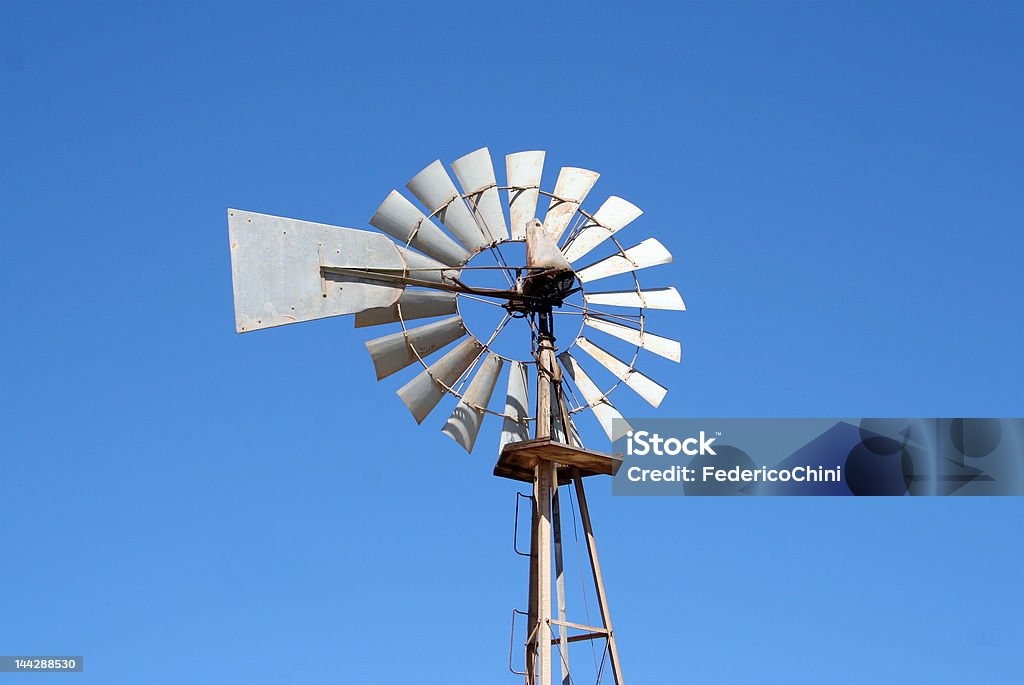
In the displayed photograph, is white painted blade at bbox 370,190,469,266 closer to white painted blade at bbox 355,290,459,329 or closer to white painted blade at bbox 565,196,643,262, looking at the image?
white painted blade at bbox 355,290,459,329

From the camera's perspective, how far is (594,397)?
19.4 m

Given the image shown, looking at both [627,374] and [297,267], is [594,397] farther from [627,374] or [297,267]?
[297,267]

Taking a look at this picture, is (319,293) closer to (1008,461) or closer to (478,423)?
(478,423)

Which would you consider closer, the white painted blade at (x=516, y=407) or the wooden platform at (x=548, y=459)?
the wooden platform at (x=548, y=459)

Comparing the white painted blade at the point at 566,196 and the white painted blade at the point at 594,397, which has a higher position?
the white painted blade at the point at 566,196

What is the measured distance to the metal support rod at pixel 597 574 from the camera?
1850 cm

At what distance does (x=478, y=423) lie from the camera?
62.2ft

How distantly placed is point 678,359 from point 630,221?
1488 mm

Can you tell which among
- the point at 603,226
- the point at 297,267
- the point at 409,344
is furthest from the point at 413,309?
the point at 603,226

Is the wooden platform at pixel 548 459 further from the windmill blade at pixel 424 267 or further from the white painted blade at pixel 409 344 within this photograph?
the windmill blade at pixel 424 267

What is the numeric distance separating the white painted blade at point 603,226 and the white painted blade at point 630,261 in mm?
190

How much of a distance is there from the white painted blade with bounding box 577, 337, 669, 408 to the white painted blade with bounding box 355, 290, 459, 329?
58.2 inches

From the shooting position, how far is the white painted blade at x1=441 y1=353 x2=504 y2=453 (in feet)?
61.5

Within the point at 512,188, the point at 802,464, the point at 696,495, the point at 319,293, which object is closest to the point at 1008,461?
the point at 802,464
